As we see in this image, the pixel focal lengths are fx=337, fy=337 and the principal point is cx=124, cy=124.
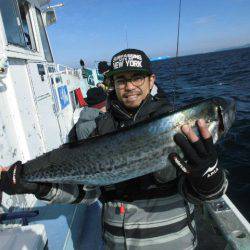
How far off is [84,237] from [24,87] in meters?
1.90

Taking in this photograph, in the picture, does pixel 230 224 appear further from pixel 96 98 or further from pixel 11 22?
pixel 96 98

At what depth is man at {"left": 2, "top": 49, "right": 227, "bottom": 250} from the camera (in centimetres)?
207

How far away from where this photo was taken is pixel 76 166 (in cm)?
210

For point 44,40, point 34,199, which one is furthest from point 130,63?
point 44,40

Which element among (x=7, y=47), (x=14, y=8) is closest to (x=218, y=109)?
(x=7, y=47)

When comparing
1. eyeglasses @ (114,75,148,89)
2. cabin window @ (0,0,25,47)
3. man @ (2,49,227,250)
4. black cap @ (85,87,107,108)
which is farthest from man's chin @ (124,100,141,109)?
black cap @ (85,87,107,108)

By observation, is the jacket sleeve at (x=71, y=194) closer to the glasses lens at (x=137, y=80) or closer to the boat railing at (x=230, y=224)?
the glasses lens at (x=137, y=80)

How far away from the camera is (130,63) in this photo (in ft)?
7.00

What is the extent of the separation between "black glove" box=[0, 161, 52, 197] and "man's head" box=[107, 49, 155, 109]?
765 mm

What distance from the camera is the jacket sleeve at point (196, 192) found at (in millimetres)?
1885

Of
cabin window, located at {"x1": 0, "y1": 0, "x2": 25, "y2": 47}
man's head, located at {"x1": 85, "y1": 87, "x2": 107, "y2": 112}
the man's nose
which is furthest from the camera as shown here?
man's head, located at {"x1": 85, "y1": 87, "x2": 107, "y2": 112}

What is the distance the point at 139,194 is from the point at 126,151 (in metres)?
0.31

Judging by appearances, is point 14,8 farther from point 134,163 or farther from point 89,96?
point 134,163

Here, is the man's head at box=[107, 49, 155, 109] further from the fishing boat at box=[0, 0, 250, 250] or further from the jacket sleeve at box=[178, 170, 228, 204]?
the fishing boat at box=[0, 0, 250, 250]
